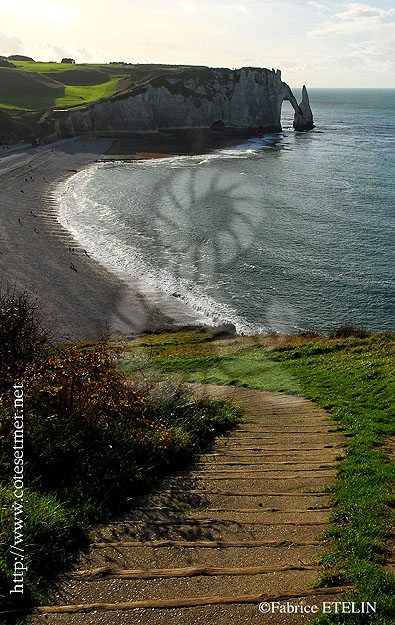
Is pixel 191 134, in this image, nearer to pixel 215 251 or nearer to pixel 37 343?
pixel 215 251

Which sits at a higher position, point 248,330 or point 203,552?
point 203,552

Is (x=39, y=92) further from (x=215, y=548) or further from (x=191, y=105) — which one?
(x=215, y=548)

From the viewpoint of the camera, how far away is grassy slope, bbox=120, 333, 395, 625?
5.60m

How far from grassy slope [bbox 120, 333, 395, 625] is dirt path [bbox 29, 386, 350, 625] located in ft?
1.15

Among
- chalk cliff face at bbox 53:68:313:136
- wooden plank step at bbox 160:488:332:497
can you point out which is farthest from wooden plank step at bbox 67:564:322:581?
chalk cliff face at bbox 53:68:313:136

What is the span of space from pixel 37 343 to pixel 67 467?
3.84 m

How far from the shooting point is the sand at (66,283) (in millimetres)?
27688

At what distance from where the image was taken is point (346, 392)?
1457cm

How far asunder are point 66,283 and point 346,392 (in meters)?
23.6

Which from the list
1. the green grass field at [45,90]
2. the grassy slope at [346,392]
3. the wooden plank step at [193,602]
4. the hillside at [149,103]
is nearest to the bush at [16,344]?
the wooden plank step at [193,602]

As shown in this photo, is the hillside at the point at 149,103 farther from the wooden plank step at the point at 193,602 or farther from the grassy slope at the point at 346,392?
the wooden plank step at the point at 193,602

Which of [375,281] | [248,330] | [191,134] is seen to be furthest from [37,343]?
[191,134]

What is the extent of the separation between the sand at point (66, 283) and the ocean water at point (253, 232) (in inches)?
69.2

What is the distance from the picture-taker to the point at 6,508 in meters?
6.20
